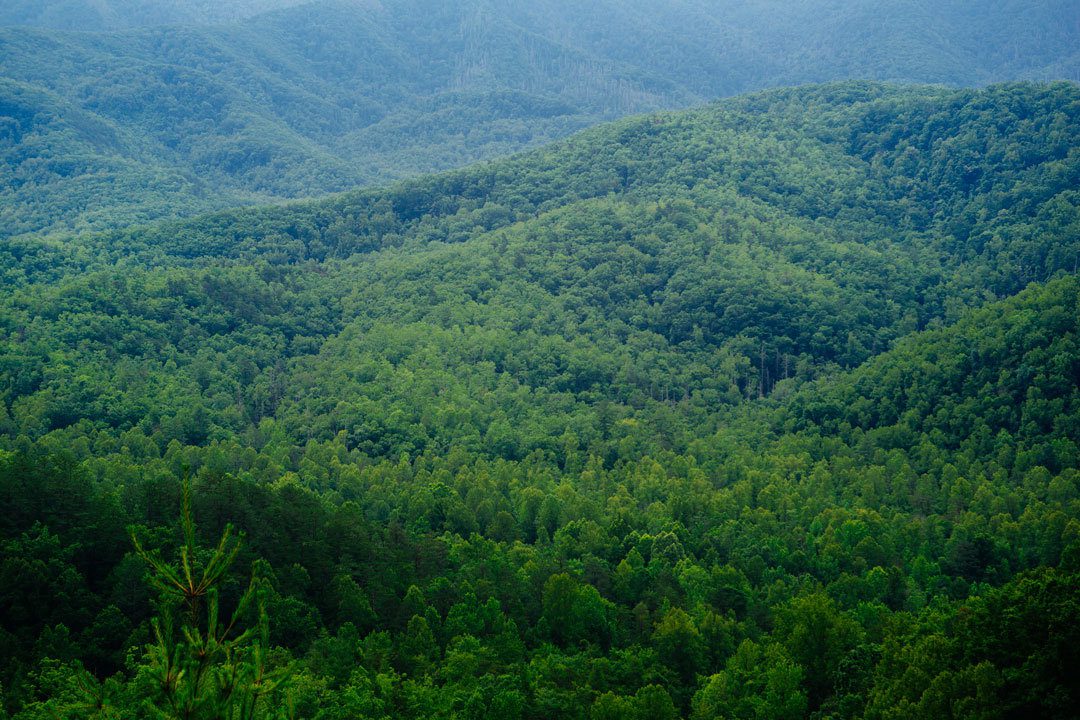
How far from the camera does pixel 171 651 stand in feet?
41.3

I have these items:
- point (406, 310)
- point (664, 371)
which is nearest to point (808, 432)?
point (664, 371)

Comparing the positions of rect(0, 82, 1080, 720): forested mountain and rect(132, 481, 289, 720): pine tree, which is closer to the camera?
rect(132, 481, 289, 720): pine tree

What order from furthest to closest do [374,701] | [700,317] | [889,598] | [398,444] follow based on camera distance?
[700,317] → [398,444] → [889,598] → [374,701]

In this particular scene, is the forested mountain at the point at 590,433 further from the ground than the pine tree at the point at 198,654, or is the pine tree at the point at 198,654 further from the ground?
the pine tree at the point at 198,654

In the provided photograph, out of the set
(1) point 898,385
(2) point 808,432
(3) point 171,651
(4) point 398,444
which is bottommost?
(4) point 398,444

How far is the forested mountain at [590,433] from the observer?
35688 millimetres

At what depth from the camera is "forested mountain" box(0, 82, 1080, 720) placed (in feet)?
117

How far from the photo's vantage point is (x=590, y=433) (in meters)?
86.7

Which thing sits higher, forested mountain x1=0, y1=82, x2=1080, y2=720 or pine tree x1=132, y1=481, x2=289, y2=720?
pine tree x1=132, y1=481, x2=289, y2=720

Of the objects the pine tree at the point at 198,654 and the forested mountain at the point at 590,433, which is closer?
the pine tree at the point at 198,654

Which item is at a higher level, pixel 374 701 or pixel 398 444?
pixel 374 701

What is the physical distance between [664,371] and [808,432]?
2285 cm

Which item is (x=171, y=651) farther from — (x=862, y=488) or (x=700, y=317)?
(x=700, y=317)

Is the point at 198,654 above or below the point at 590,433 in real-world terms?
above
